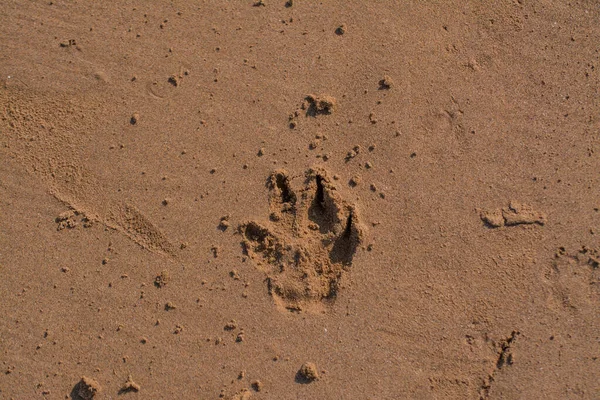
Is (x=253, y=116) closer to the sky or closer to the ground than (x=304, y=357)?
closer to the sky

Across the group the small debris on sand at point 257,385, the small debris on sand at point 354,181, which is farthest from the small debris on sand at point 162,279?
the small debris on sand at point 354,181

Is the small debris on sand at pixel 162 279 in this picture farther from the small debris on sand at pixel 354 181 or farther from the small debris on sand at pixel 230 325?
the small debris on sand at pixel 354 181

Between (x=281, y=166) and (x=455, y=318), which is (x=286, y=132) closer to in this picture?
(x=281, y=166)

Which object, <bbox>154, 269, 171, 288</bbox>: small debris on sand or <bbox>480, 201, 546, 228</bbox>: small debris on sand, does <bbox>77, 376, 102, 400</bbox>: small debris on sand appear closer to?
<bbox>154, 269, 171, 288</bbox>: small debris on sand

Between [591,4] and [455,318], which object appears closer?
[455,318]

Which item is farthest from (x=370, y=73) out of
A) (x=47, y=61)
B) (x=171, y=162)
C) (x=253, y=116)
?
(x=47, y=61)
